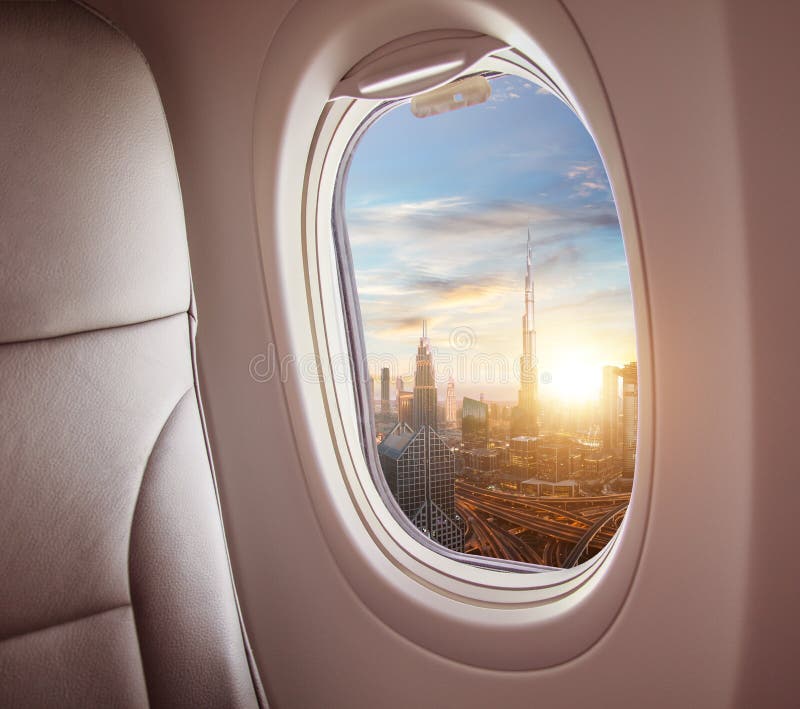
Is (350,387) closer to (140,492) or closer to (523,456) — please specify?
(523,456)

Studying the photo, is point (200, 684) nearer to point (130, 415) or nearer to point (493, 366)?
point (130, 415)

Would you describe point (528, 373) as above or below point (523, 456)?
above

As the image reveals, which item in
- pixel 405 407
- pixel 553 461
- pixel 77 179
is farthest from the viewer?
pixel 405 407

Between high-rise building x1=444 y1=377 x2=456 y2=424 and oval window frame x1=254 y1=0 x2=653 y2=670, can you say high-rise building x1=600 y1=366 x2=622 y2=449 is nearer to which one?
oval window frame x1=254 y1=0 x2=653 y2=670

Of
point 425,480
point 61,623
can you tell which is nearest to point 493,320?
point 425,480

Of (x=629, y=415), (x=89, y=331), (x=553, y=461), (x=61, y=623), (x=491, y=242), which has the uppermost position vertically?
(x=491, y=242)

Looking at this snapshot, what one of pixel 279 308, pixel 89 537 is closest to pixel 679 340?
pixel 279 308
